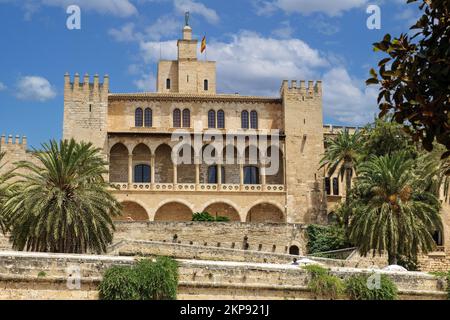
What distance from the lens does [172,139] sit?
180ft

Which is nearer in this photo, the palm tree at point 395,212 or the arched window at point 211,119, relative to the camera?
the palm tree at point 395,212

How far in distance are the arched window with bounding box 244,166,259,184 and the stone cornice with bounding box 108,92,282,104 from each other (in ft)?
17.9

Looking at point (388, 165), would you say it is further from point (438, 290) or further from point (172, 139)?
point (172, 139)

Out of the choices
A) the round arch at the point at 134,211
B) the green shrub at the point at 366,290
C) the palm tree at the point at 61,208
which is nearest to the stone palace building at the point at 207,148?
the round arch at the point at 134,211

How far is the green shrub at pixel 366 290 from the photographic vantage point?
80.8 feet

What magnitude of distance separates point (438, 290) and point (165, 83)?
140 ft

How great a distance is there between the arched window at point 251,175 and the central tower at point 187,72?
10.8 meters

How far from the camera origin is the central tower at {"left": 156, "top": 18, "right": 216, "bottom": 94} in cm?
6438

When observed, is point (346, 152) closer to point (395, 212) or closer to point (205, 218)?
point (205, 218)

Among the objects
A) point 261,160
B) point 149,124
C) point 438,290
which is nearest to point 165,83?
point 149,124

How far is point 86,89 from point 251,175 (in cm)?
1479

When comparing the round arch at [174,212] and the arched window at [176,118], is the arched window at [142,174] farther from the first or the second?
the arched window at [176,118]

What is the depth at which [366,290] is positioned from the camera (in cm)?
2462

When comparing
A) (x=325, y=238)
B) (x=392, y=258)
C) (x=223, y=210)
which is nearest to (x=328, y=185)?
(x=223, y=210)
